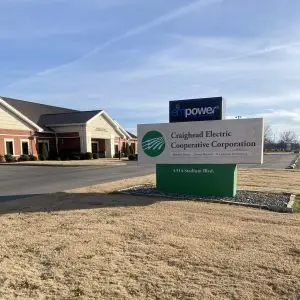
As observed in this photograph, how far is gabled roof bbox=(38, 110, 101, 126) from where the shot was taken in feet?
145

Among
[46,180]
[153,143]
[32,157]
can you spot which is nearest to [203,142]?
[153,143]

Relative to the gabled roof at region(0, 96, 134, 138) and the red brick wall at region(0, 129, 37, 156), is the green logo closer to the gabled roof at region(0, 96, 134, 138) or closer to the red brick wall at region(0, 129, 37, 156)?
the red brick wall at region(0, 129, 37, 156)

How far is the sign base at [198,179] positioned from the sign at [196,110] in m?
1.63

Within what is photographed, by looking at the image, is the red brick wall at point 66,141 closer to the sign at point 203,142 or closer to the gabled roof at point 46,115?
the gabled roof at point 46,115

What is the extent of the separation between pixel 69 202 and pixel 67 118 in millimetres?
36544

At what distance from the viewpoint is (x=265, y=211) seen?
895cm

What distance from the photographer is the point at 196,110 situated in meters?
12.2

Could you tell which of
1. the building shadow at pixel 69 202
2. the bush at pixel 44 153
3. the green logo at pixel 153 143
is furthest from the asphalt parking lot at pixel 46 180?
the bush at pixel 44 153

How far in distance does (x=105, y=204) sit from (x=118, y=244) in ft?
12.8

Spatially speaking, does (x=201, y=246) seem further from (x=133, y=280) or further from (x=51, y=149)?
(x=51, y=149)

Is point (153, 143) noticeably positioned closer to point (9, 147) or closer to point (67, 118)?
point (9, 147)

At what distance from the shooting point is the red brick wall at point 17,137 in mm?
35625

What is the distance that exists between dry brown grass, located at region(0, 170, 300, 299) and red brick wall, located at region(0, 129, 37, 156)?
29.2 meters

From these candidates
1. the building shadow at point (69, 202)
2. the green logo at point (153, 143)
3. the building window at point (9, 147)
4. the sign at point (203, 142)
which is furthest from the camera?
A: the building window at point (9, 147)
